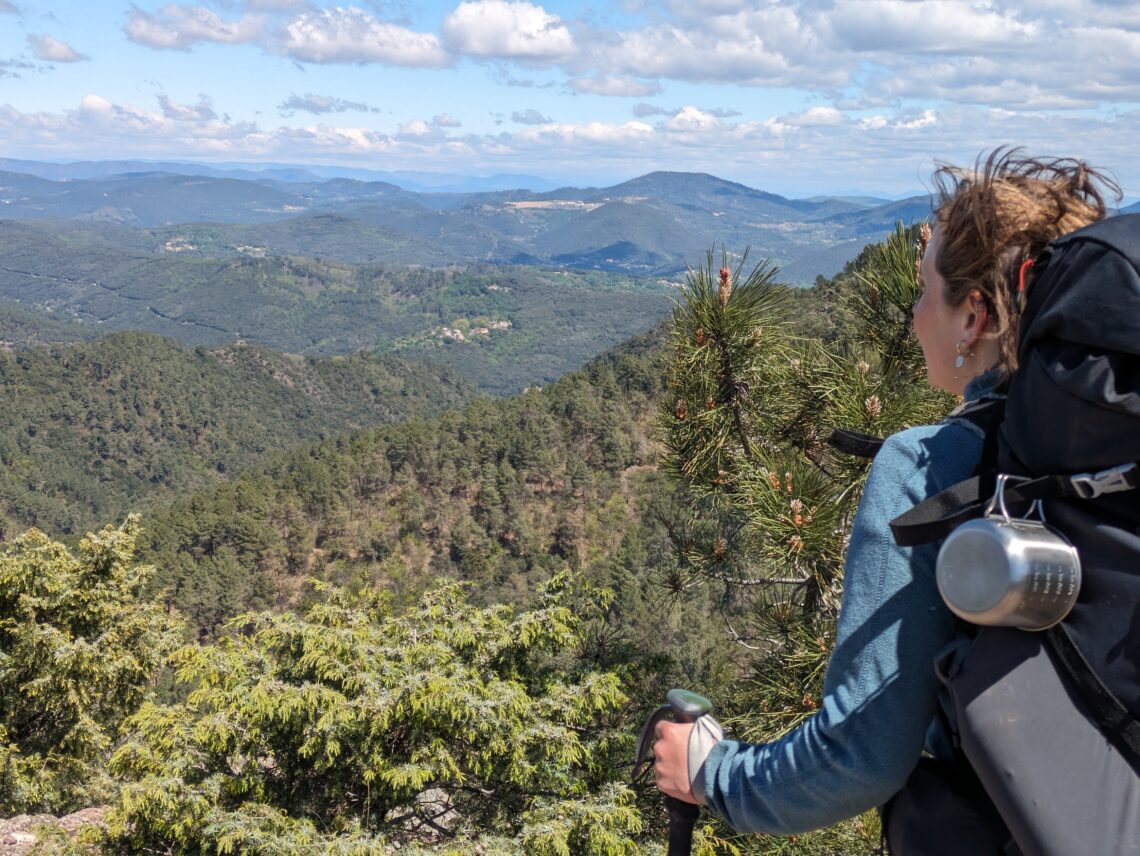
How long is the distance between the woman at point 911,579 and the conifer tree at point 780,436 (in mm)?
1442

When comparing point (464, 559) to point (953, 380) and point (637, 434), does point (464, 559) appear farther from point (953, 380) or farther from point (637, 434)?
point (953, 380)

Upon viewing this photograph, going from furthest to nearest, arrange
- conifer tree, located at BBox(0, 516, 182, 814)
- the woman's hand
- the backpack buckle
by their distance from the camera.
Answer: conifer tree, located at BBox(0, 516, 182, 814), the woman's hand, the backpack buckle

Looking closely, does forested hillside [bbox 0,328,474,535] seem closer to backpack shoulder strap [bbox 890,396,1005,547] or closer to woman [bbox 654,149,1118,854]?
woman [bbox 654,149,1118,854]

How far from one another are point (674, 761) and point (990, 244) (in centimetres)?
84

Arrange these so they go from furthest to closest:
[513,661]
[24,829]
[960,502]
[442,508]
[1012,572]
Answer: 1. [442,508]
2. [24,829]
3. [513,661]
4. [960,502]
5. [1012,572]

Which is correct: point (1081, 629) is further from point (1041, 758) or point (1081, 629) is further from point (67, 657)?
point (67, 657)

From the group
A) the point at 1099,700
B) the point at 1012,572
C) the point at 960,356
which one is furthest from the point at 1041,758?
the point at 960,356

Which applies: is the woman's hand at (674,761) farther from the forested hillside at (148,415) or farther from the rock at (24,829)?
the forested hillside at (148,415)

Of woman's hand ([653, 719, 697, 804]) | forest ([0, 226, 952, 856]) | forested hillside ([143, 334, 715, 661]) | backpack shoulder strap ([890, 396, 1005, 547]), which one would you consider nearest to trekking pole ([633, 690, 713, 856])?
woman's hand ([653, 719, 697, 804])

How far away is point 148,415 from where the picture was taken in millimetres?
107562

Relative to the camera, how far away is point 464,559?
46062mm

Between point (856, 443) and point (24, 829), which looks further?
point (24, 829)

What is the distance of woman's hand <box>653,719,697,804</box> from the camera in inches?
46.4

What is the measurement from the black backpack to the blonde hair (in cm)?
16
